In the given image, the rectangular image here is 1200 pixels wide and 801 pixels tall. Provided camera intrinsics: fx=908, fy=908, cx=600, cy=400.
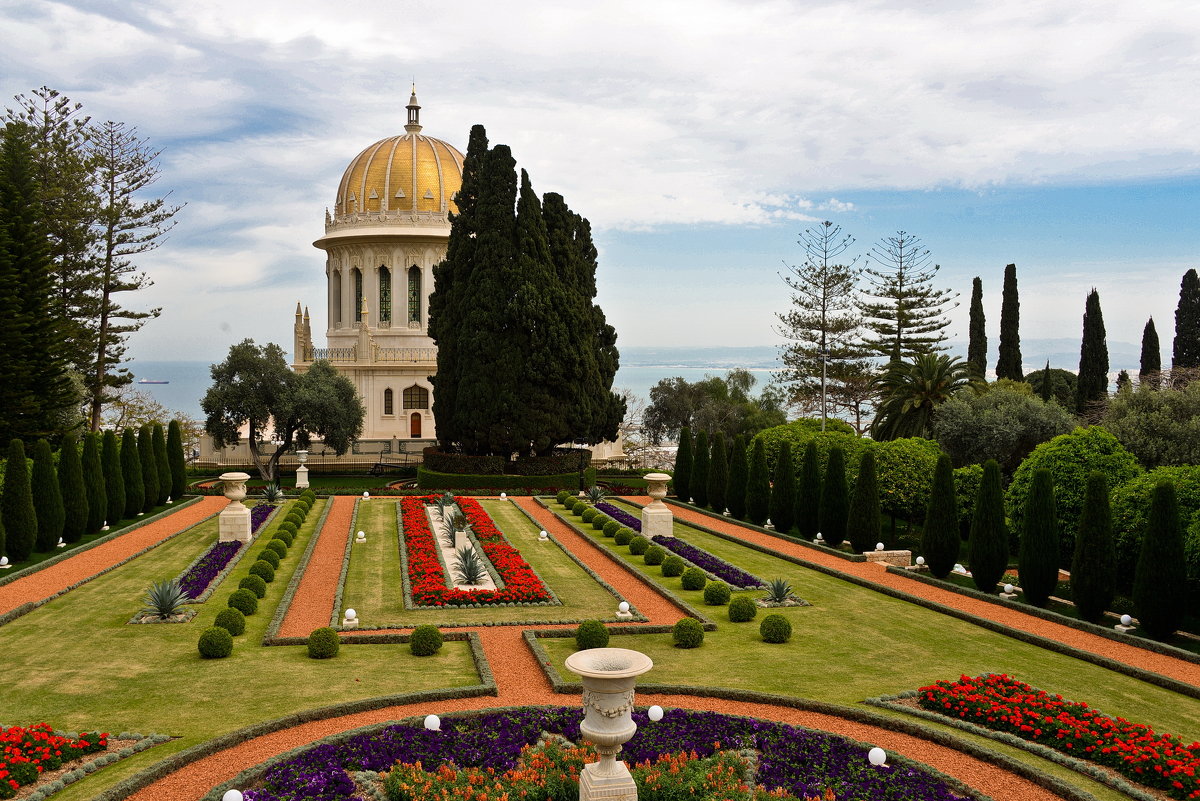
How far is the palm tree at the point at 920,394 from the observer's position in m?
34.3

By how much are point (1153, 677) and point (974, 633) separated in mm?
2961

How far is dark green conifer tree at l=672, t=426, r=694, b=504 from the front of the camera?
33.6m

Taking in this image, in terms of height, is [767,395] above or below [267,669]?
above

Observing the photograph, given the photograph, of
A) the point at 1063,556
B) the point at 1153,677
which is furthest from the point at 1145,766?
the point at 1063,556

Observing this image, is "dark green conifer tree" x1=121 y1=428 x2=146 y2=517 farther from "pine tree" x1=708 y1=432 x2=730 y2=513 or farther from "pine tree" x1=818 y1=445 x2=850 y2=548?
"pine tree" x1=818 y1=445 x2=850 y2=548

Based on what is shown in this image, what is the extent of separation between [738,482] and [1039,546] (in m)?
12.7

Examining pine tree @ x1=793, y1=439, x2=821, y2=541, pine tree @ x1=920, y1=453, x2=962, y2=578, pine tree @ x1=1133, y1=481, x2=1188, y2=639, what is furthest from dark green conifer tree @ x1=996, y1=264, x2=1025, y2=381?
pine tree @ x1=1133, y1=481, x2=1188, y2=639

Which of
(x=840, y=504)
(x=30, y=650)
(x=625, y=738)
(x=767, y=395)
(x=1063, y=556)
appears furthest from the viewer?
(x=767, y=395)

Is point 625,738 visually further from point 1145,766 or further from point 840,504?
point 840,504

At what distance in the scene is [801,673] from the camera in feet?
42.2

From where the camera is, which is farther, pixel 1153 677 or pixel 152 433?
pixel 152 433

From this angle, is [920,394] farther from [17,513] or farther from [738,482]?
[17,513]

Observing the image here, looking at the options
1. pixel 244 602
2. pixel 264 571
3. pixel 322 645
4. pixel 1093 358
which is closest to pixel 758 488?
pixel 264 571

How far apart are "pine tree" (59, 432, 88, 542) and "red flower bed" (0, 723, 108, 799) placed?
1451 centimetres
